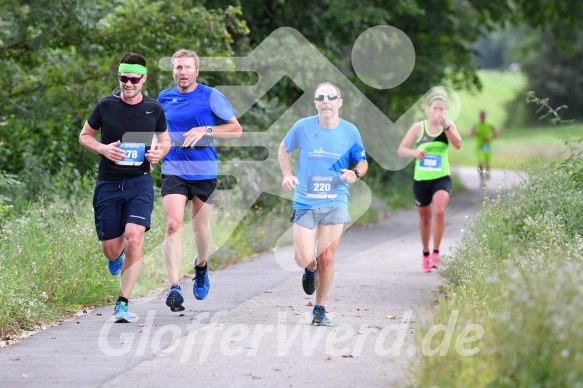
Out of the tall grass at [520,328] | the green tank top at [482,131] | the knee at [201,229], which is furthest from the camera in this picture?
the green tank top at [482,131]

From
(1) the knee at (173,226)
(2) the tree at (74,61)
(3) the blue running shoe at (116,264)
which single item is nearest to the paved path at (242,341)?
(3) the blue running shoe at (116,264)

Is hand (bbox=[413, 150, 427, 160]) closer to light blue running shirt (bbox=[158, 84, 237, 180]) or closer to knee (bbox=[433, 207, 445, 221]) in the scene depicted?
knee (bbox=[433, 207, 445, 221])

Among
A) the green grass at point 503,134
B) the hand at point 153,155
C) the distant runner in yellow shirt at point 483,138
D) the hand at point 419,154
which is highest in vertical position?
the hand at point 153,155

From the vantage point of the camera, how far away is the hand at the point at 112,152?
9.34 metres

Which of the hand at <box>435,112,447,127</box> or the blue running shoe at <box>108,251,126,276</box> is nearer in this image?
the blue running shoe at <box>108,251,126,276</box>

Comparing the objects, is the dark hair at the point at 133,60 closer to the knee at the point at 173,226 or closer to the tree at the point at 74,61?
the knee at the point at 173,226

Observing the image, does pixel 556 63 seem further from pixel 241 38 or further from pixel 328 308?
pixel 328 308

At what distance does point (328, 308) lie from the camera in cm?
1045

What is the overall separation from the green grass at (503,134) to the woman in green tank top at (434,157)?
159 cm

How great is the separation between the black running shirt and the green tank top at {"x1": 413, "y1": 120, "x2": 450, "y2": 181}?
16.5 feet

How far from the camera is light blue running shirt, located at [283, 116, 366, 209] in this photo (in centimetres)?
946

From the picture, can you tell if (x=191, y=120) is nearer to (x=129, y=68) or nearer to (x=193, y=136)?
(x=193, y=136)

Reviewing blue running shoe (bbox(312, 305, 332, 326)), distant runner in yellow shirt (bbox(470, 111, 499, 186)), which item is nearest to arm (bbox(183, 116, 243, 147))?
blue running shoe (bbox(312, 305, 332, 326))

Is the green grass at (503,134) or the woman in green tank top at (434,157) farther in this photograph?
the green grass at (503,134)
